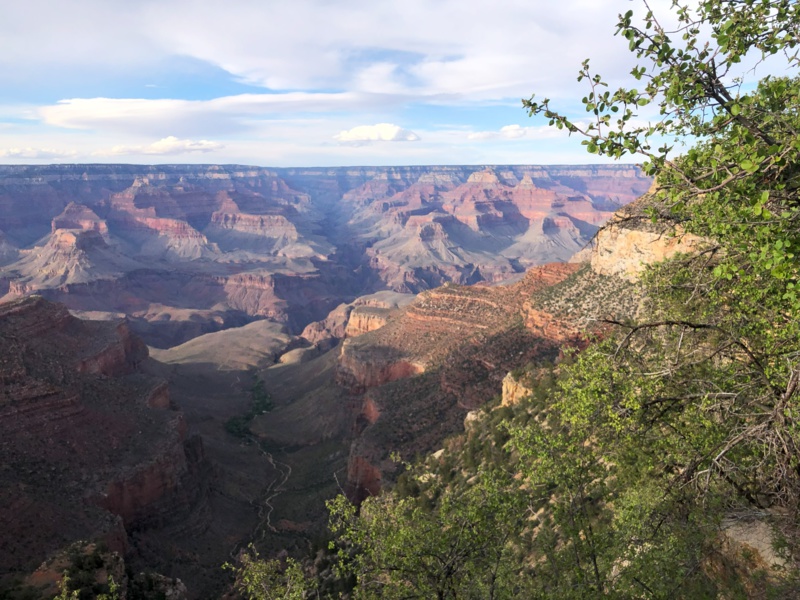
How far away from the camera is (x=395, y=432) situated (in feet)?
158

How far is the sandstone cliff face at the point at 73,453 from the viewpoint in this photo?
34406 millimetres

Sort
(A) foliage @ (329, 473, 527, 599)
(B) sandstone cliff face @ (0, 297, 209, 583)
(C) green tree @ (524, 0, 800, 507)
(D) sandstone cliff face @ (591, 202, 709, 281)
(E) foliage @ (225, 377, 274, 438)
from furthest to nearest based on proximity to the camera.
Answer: (E) foliage @ (225, 377, 274, 438)
(D) sandstone cliff face @ (591, 202, 709, 281)
(B) sandstone cliff face @ (0, 297, 209, 583)
(A) foliage @ (329, 473, 527, 599)
(C) green tree @ (524, 0, 800, 507)

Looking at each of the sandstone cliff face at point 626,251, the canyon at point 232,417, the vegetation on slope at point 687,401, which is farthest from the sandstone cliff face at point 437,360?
the vegetation on slope at point 687,401

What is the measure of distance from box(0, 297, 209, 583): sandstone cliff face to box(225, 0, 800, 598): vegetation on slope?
2853cm

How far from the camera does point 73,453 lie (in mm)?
43562

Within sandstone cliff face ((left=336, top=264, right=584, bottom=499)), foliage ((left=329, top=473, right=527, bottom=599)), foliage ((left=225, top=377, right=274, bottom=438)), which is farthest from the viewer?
foliage ((left=225, top=377, right=274, bottom=438))

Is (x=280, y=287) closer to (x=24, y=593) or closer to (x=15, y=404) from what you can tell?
(x=15, y=404)

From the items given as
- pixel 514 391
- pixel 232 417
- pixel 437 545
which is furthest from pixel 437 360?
pixel 437 545

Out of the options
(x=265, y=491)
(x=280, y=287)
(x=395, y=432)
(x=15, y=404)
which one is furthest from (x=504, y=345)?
(x=280, y=287)

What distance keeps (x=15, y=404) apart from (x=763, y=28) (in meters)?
52.9

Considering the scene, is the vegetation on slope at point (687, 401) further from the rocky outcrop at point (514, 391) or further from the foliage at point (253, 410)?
the foliage at point (253, 410)

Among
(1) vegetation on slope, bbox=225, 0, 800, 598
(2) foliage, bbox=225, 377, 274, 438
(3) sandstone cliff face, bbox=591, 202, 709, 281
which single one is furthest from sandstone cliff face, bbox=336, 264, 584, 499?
(1) vegetation on slope, bbox=225, 0, 800, 598

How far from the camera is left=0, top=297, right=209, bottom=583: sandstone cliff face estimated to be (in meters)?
34.4

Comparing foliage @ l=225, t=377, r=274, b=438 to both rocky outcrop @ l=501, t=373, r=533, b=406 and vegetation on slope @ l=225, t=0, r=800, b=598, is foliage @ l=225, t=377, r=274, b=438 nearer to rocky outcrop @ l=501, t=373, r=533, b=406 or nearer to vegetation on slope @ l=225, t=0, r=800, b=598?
rocky outcrop @ l=501, t=373, r=533, b=406
